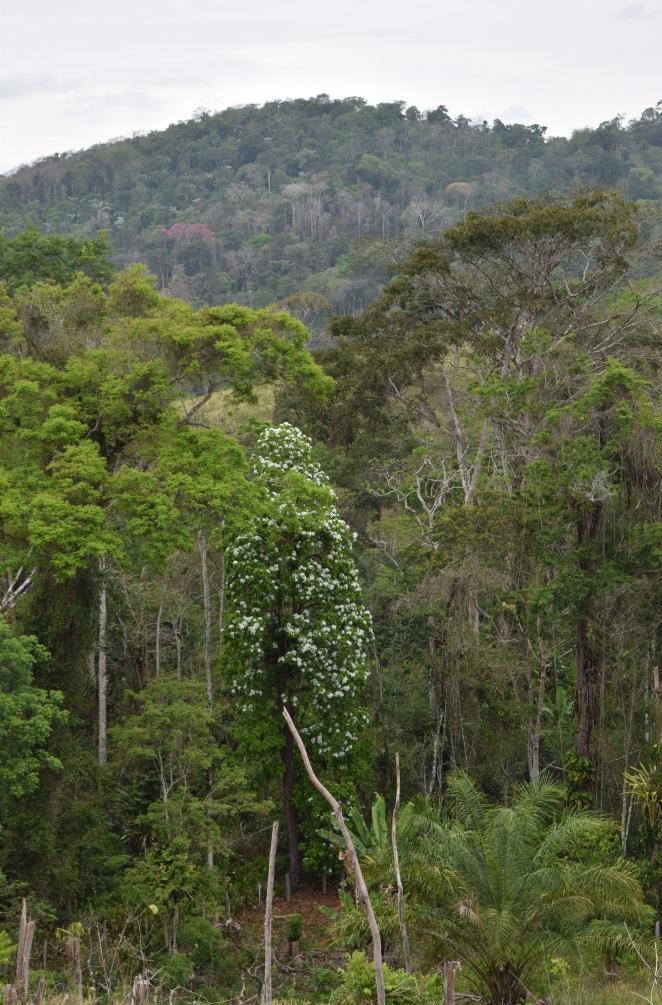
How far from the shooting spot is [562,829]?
484 inches

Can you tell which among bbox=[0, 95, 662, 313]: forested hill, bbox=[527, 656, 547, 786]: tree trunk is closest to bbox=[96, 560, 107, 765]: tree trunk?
bbox=[527, 656, 547, 786]: tree trunk

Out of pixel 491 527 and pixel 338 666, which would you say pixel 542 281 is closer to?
pixel 491 527

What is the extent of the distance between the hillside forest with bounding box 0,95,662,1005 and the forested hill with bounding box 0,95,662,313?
3976 centimetres

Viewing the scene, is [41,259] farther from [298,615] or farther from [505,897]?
[505,897]

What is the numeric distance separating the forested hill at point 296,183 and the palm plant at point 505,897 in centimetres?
5305

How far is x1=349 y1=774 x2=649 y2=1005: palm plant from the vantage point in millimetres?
11852

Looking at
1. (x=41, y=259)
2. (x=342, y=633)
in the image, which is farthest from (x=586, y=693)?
(x=41, y=259)

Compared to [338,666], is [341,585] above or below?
above

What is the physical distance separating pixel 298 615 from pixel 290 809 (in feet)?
11.0

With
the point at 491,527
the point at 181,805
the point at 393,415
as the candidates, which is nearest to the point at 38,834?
the point at 181,805

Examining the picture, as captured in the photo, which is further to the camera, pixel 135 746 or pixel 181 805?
pixel 135 746

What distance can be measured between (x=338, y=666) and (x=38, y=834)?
16.8ft

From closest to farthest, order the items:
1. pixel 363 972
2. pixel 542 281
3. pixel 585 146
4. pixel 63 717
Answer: pixel 363 972 → pixel 63 717 → pixel 542 281 → pixel 585 146

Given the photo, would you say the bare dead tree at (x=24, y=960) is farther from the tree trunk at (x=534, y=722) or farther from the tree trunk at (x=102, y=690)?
the tree trunk at (x=534, y=722)
